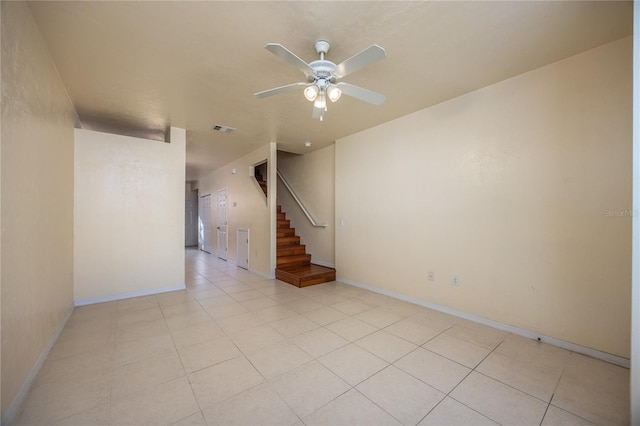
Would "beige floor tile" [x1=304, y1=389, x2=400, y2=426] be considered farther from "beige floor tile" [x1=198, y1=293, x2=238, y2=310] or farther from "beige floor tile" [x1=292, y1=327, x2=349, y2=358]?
"beige floor tile" [x1=198, y1=293, x2=238, y2=310]

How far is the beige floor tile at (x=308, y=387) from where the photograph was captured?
1.80 metres

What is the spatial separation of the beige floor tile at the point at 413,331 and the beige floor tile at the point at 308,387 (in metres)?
1.04

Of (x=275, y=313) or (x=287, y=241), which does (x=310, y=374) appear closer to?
(x=275, y=313)

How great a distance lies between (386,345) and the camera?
2621 millimetres

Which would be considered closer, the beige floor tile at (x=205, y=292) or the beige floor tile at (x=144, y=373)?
the beige floor tile at (x=144, y=373)

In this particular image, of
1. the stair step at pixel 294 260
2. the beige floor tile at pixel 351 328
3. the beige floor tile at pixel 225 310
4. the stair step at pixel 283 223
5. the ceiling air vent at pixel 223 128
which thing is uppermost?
the ceiling air vent at pixel 223 128

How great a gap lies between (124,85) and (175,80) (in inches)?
25.5

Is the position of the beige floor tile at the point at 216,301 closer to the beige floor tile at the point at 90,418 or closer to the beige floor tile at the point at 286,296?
the beige floor tile at the point at 286,296

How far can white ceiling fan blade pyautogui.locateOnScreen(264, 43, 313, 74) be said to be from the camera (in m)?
1.74

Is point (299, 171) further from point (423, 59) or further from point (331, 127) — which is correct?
point (423, 59)

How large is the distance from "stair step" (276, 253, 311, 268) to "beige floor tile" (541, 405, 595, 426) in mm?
4407

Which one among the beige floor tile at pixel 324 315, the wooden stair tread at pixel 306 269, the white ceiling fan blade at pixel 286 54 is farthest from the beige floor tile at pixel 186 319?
the white ceiling fan blade at pixel 286 54

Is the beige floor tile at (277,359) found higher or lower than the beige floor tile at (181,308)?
higher

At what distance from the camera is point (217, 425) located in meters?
1.62
